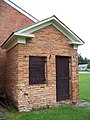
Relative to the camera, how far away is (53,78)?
33.7ft

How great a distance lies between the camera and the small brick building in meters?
9.40

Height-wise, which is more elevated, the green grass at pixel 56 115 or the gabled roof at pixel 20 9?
the gabled roof at pixel 20 9

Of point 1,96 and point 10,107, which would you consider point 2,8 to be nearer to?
point 1,96

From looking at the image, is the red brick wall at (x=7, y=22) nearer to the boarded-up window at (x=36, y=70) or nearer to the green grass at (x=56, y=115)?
the boarded-up window at (x=36, y=70)

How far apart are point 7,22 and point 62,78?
5.78 metres

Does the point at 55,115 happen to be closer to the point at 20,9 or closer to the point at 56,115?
the point at 56,115

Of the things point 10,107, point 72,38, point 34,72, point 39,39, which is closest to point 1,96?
point 10,107

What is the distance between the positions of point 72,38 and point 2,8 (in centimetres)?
560

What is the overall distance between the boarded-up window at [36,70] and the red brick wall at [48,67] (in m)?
0.21

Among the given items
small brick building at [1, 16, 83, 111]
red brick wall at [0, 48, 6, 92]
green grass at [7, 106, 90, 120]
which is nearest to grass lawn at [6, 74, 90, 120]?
green grass at [7, 106, 90, 120]

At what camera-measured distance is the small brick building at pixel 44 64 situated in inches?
370

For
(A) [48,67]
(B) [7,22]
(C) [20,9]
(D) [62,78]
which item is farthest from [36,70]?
(C) [20,9]

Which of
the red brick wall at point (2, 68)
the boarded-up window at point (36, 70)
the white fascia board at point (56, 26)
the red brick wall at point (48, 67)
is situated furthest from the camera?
the red brick wall at point (2, 68)

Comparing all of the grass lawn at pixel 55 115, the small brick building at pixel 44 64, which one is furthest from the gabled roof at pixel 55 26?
the grass lawn at pixel 55 115
